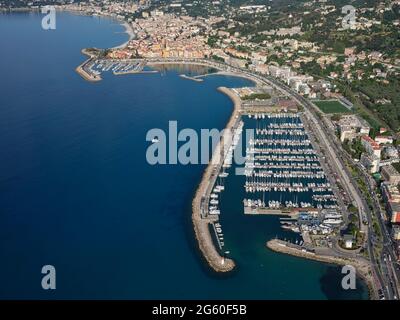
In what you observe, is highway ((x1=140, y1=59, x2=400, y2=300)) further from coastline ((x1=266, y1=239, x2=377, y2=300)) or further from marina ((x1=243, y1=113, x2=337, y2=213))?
marina ((x1=243, y1=113, x2=337, y2=213))

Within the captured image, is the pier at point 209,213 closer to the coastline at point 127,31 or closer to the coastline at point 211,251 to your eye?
the coastline at point 211,251

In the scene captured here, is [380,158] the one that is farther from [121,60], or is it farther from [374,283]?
[121,60]

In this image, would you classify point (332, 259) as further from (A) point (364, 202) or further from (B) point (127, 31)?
(B) point (127, 31)

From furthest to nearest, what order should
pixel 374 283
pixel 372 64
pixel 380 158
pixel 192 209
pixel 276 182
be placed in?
pixel 372 64 → pixel 380 158 → pixel 276 182 → pixel 192 209 → pixel 374 283

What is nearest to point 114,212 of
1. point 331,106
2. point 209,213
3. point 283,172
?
point 209,213
